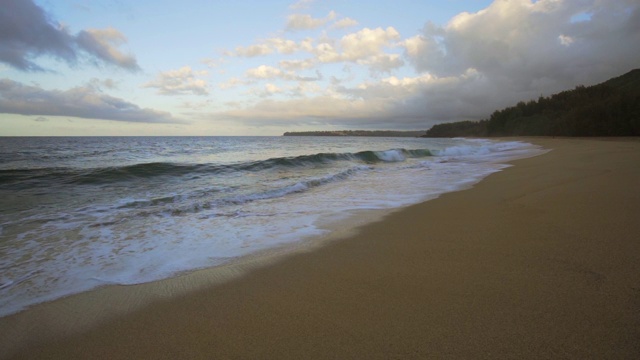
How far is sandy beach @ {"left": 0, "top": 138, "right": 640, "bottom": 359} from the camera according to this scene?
5.78ft

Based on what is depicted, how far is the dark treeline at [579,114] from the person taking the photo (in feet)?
108

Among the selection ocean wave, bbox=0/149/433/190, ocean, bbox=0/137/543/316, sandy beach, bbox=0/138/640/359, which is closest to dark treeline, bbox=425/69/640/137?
ocean wave, bbox=0/149/433/190

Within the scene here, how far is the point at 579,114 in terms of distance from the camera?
38.9m

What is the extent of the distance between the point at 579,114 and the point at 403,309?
4854cm

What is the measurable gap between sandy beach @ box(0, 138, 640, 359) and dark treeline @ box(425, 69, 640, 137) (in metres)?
40.4

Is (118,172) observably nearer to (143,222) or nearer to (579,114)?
(143,222)

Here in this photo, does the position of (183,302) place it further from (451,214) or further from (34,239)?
(451,214)

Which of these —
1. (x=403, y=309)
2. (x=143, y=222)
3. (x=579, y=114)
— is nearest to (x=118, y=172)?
(x=143, y=222)

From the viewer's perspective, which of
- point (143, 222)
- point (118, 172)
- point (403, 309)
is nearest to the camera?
point (403, 309)

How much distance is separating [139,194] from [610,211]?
9.45 m

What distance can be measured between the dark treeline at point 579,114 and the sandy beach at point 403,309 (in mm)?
40422

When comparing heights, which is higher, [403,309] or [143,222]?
[403,309]

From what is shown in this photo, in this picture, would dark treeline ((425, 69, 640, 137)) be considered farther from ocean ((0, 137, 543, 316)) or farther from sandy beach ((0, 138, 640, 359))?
sandy beach ((0, 138, 640, 359))

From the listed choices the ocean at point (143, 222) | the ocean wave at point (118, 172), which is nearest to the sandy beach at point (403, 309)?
the ocean at point (143, 222)
